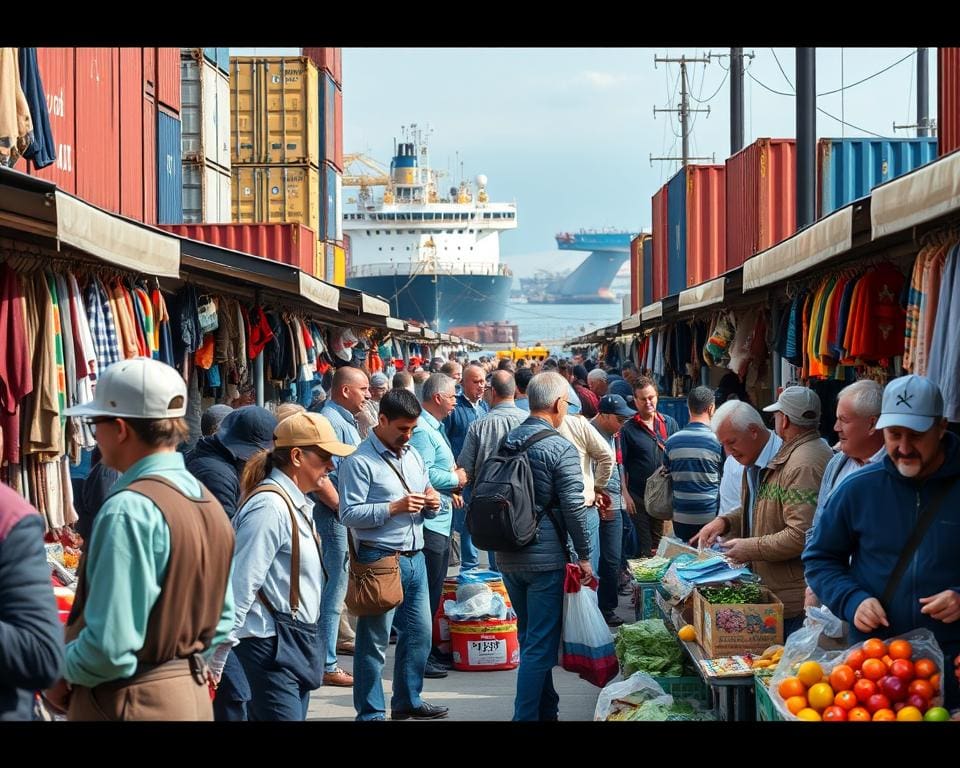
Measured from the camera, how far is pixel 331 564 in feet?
25.8

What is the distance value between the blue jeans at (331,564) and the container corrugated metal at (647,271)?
22514mm

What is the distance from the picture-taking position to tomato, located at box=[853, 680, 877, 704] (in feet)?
13.9

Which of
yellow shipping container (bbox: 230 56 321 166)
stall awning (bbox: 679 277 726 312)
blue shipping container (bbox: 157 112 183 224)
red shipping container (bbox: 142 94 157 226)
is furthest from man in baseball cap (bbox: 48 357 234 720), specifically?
yellow shipping container (bbox: 230 56 321 166)

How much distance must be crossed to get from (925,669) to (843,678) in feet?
0.95

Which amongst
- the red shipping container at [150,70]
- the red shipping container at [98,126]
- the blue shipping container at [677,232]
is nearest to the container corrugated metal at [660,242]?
the blue shipping container at [677,232]

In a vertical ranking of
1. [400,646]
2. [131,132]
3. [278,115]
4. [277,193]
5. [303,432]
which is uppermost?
[278,115]

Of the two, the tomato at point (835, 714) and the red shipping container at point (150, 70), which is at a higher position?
the red shipping container at point (150, 70)

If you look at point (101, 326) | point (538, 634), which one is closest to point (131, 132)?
point (101, 326)

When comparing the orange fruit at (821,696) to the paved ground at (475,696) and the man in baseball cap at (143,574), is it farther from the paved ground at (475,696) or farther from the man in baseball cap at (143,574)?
the paved ground at (475,696)

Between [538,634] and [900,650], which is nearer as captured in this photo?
[900,650]

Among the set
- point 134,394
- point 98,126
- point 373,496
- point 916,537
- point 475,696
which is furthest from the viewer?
point 98,126

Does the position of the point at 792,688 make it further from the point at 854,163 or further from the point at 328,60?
the point at 328,60

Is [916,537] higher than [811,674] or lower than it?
higher

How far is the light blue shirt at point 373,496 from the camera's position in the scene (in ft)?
20.9
